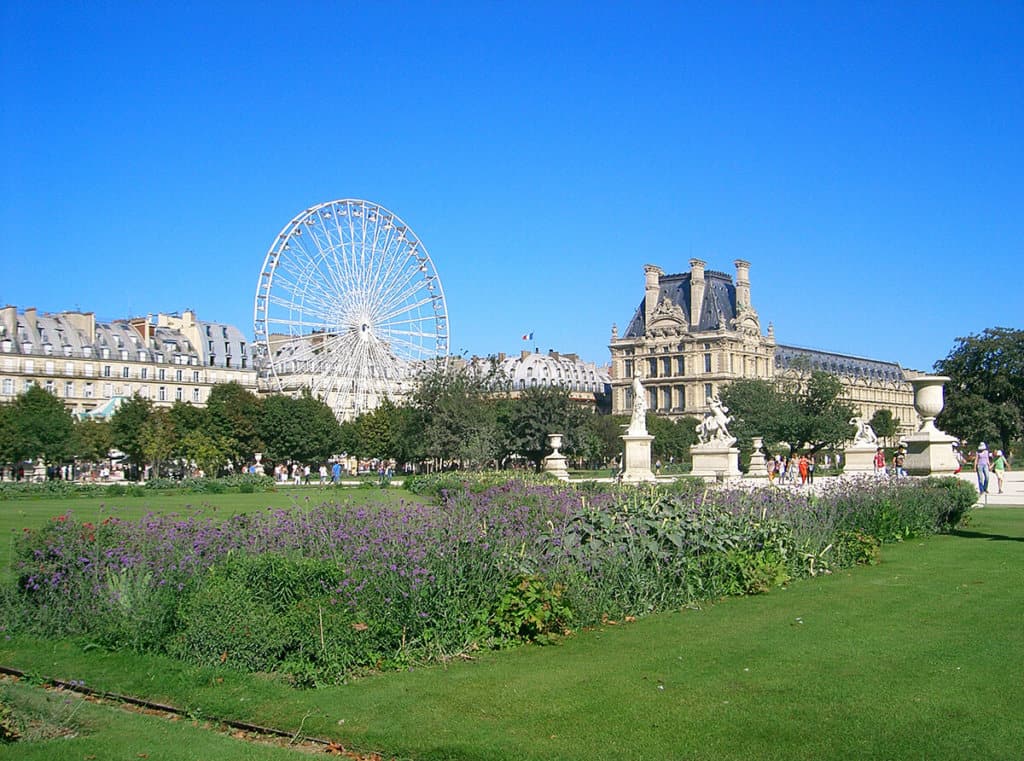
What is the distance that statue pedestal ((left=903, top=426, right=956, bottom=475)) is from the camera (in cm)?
2392

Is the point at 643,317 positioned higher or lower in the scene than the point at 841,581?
higher

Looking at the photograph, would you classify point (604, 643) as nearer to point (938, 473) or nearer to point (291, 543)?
point (291, 543)

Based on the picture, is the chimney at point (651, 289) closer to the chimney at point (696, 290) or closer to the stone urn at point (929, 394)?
the chimney at point (696, 290)

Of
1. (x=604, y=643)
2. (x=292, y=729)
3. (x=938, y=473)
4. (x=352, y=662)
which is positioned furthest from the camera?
(x=938, y=473)

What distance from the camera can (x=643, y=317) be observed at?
451 feet

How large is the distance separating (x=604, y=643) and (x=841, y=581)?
4.69 m

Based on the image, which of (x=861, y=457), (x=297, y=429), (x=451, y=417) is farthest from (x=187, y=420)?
(x=861, y=457)

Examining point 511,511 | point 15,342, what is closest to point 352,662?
point 511,511

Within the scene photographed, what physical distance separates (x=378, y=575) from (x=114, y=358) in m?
98.3

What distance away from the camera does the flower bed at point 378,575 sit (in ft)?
31.2

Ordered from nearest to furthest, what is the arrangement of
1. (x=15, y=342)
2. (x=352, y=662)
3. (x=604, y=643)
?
(x=352, y=662) → (x=604, y=643) → (x=15, y=342)

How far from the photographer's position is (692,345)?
12962cm

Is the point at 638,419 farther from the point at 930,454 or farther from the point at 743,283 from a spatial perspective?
the point at 743,283

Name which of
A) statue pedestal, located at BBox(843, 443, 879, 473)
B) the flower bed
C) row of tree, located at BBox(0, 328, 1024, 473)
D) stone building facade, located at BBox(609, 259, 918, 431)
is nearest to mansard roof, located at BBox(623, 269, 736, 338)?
stone building facade, located at BBox(609, 259, 918, 431)
